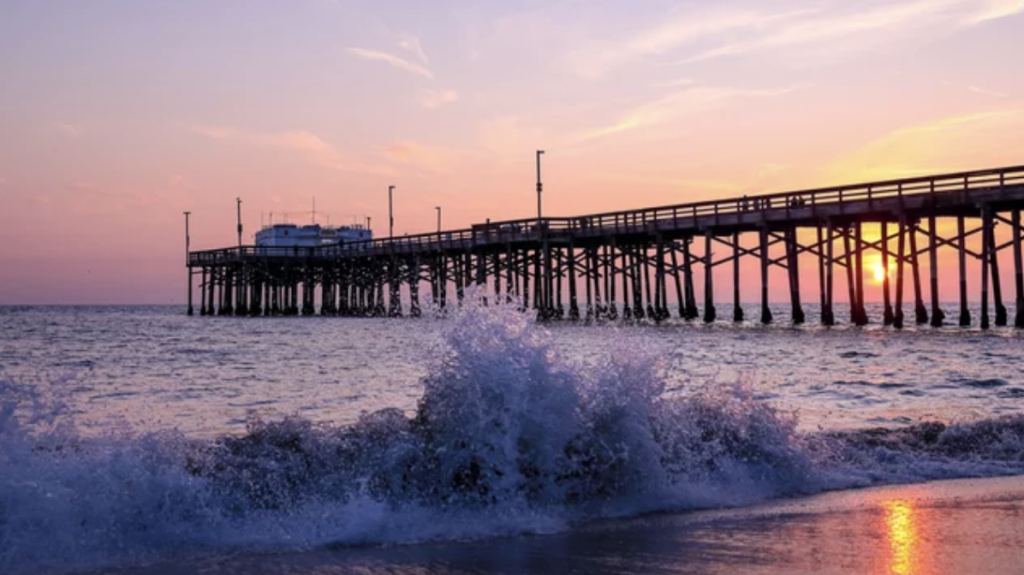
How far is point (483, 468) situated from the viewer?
7.90m

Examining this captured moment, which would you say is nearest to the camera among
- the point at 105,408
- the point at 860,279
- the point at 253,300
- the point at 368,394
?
the point at 105,408

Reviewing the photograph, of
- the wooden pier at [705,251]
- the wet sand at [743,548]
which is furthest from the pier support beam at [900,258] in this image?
the wet sand at [743,548]

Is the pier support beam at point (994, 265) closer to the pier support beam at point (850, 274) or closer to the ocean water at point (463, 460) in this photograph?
the pier support beam at point (850, 274)

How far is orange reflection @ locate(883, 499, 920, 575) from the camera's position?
6086mm

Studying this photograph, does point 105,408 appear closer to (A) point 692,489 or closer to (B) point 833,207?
(A) point 692,489

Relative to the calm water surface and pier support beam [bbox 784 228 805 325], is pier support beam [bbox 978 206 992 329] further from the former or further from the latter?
pier support beam [bbox 784 228 805 325]

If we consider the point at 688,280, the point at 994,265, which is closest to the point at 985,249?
the point at 994,265

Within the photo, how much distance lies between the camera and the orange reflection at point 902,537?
6.09 meters

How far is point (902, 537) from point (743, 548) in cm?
108

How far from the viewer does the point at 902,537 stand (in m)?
6.86

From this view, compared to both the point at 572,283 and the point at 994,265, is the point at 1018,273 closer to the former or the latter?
the point at 994,265

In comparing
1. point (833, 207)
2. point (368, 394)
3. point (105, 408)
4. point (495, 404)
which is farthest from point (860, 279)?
point (495, 404)

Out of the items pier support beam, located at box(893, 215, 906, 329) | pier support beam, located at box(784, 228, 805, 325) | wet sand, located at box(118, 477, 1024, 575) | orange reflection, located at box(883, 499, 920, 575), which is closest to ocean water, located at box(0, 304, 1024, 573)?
wet sand, located at box(118, 477, 1024, 575)

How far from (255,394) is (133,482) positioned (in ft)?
32.1
